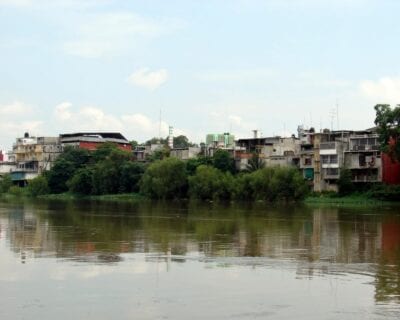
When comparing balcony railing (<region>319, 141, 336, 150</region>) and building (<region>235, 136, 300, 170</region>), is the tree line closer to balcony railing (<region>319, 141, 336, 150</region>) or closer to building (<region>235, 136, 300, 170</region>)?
building (<region>235, 136, 300, 170</region>)

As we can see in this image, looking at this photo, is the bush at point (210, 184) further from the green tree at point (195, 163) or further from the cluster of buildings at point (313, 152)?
the cluster of buildings at point (313, 152)

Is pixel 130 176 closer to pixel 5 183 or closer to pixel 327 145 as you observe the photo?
pixel 327 145

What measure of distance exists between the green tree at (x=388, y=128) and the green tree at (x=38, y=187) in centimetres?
7172

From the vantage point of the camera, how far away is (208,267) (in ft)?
71.8

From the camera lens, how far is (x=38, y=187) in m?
131

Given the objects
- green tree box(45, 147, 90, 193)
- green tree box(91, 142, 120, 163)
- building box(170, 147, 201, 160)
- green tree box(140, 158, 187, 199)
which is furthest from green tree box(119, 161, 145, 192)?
green tree box(45, 147, 90, 193)

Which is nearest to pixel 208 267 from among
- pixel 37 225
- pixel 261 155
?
pixel 37 225

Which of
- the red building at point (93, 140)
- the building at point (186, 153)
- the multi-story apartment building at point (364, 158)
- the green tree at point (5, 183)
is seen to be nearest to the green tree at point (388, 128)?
the multi-story apartment building at point (364, 158)

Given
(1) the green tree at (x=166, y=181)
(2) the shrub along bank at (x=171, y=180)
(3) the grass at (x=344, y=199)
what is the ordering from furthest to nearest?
(1) the green tree at (x=166, y=181) < (2) the shrub along bank at (x=171, y=180) < (3) the grass at (x=344, y=199)

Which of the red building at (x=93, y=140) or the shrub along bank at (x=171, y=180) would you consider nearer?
the shrub along bank at (x=171, y=180)

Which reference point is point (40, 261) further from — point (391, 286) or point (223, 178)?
point (223, 178)

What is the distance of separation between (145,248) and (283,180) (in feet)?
210

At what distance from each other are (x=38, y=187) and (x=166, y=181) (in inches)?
1385

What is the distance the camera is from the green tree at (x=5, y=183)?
14475 cm
